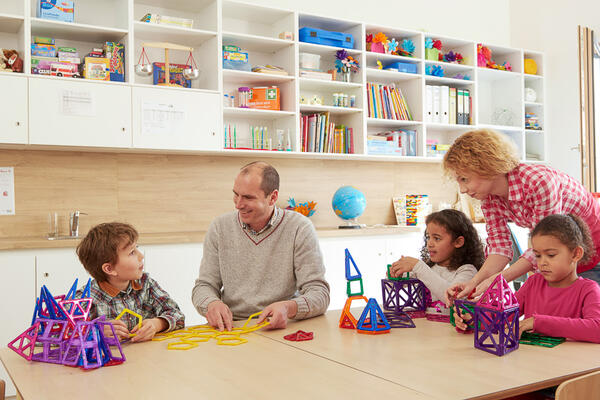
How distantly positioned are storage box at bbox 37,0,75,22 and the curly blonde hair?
98.8 inches

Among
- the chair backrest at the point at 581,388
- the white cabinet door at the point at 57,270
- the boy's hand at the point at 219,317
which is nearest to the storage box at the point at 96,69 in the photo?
the white cabinet door at the point at 57,270

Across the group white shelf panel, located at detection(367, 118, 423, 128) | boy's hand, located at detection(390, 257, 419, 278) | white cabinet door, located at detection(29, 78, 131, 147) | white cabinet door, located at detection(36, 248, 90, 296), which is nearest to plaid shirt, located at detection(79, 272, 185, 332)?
boy's hand, located at detection(390, 257, 419, 278)

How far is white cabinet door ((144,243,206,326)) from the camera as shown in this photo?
3.34 metres

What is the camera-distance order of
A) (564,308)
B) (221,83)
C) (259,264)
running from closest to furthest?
(564,308) → (259,264) → (221,83)

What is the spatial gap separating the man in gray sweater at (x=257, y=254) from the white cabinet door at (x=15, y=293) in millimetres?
1380

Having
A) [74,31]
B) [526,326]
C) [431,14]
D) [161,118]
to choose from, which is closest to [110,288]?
[526,326]

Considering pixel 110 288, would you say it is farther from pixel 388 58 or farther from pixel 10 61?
pixel 388 58

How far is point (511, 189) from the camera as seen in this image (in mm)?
1991

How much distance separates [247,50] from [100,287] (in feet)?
9.20

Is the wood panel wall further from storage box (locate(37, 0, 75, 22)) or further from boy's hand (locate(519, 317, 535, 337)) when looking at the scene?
boy's hand (locate(519, 317, 535, 337))

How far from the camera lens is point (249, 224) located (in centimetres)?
212

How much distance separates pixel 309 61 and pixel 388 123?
2.82ft

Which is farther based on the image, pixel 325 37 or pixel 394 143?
pixel 394 143

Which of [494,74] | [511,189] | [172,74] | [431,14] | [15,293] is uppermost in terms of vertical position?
[431,14]
